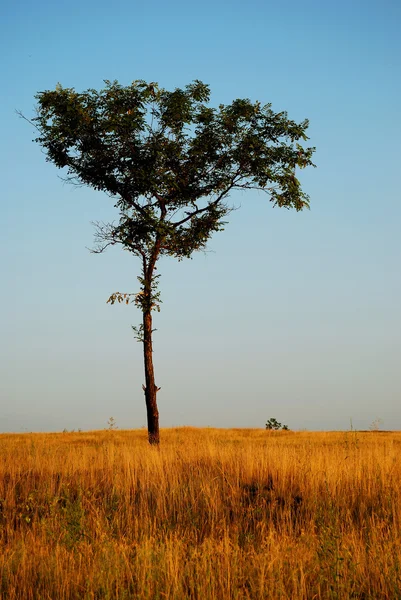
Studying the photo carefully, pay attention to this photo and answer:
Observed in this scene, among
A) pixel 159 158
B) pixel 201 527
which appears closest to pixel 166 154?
pixel 159 158

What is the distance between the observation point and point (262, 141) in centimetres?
2308

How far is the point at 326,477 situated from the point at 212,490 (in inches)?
79.5

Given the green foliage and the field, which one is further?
the green foliage

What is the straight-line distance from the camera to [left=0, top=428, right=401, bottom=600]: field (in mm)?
6125

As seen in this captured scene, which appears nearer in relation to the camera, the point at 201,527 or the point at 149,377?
the point at 201,527

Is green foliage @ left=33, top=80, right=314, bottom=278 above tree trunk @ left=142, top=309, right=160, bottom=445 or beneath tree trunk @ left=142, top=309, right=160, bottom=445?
above

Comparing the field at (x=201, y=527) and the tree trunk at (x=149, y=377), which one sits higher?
the tree trunk at (x=149, y=377)

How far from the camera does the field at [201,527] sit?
20.1ft

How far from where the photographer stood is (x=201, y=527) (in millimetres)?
8969

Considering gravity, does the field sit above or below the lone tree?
below

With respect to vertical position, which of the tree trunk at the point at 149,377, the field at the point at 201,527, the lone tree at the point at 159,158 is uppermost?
the lone tree at the point at 159,158

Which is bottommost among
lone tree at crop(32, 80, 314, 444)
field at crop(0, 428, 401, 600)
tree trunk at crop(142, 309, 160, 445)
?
field at crop(0, 428, 401, 600)

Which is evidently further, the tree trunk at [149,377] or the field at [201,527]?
the tree trunk at [149,377]

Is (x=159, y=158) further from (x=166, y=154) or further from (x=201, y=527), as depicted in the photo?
(x=201, y=527)
